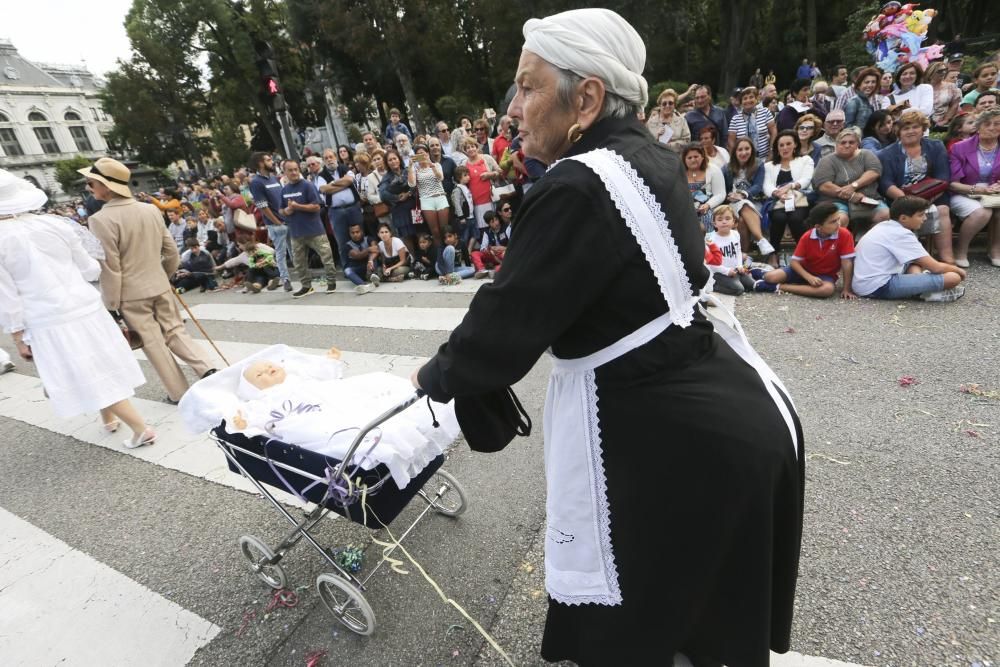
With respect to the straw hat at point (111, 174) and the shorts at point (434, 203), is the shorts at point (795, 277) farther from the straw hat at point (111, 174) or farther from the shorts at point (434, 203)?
the straw hat at point (111, 174)

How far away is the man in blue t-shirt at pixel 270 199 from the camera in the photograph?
8273 mm

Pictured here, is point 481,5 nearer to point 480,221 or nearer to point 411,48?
point 411,48

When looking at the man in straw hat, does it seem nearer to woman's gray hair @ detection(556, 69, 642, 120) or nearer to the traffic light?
woman's gray hair @ detection(556, 69, 642, 120)

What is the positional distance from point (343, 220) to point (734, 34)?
18699 millimetres

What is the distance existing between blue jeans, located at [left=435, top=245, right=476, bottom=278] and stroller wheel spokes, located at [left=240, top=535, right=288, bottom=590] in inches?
216

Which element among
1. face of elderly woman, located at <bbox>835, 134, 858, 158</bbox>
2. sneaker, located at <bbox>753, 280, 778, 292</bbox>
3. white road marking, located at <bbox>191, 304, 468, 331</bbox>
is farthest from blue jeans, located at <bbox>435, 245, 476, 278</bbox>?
face of elderly woman, located at <bbox>835, 134, 858, 158</bbox>

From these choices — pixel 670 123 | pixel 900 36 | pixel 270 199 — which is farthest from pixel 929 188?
pixel 270 199

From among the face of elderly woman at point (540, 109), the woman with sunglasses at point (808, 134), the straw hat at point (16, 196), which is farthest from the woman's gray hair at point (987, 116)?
the straw hat at point (16, 196)

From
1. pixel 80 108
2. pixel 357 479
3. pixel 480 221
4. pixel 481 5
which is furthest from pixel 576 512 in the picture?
pixel 80 108

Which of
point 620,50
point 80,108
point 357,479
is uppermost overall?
point 80,108

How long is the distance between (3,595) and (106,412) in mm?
1938

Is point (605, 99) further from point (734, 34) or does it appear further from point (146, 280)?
point (734, 34)

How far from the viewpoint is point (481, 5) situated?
26578mm

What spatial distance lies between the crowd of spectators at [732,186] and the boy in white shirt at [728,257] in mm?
17
